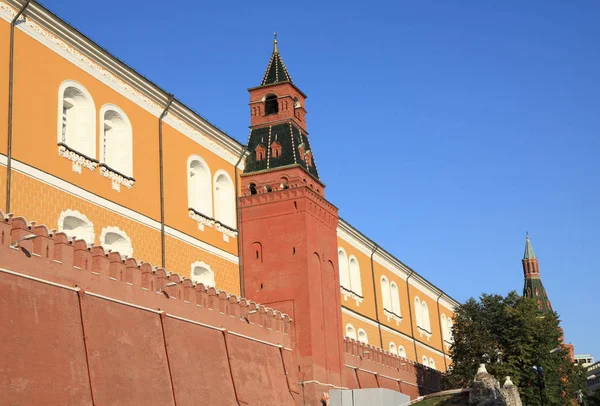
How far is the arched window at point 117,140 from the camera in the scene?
2961 centimetres

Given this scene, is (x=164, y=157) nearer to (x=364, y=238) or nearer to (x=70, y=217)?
(x=70, y=217)

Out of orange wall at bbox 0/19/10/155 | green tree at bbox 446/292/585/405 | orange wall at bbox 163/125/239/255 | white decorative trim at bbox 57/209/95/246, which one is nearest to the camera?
orange wall at bbox 0/19/10/155

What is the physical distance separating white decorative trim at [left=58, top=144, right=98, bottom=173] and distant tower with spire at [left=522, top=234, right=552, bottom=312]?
2671 inches

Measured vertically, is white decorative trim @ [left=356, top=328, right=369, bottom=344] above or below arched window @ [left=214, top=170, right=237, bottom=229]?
below

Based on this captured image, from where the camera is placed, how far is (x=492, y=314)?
4444 centimetres

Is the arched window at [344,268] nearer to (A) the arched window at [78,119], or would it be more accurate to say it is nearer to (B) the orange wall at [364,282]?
(B) the orange wall at [364,282]

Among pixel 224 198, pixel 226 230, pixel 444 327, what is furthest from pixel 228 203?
pixel 444 327

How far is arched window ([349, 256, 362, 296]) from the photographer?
48.4 metres

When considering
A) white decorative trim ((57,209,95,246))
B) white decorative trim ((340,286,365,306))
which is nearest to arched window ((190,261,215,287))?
white decorative trim ((57,209,95,246))

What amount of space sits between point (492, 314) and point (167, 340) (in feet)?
75.5

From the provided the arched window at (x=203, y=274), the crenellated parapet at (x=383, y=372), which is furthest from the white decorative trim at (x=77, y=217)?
the crenellated parapet at (x=383, y=372)

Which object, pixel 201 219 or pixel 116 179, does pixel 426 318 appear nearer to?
pixel 201 219

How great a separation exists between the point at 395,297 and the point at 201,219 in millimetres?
23798

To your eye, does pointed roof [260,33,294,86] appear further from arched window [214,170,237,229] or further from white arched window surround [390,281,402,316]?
white arched window surround [390,281,402,316]
